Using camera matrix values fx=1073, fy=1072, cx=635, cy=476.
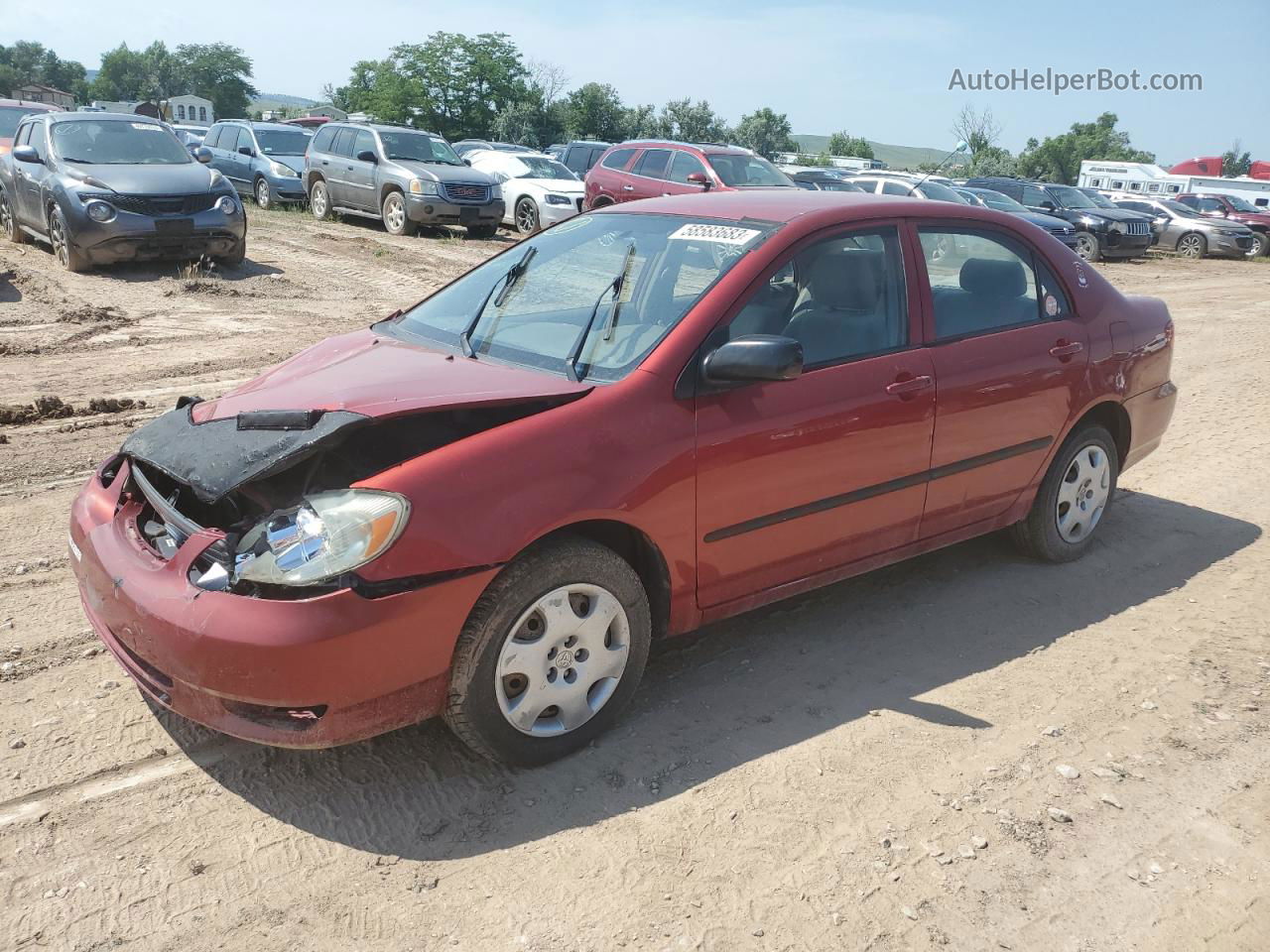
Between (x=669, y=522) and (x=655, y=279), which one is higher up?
(x=655, y=279)

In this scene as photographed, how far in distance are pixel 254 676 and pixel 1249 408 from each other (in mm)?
8628

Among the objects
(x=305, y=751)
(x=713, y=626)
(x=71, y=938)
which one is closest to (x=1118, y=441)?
(x=713, y=626)

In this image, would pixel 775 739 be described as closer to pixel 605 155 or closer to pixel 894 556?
pixel 894 556

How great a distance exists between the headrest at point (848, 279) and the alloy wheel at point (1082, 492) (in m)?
1.58

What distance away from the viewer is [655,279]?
4.04 m

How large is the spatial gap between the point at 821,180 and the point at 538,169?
6.28 metres

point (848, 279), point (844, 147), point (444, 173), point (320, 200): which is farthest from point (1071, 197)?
point (844, 147)

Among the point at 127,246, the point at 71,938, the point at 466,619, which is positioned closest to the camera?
the point at 71,938

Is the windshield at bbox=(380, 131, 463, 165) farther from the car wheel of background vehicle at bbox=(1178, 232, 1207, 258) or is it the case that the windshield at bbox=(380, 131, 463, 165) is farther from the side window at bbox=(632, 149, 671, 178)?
the car wheel of background vehicle at bbox=(1178, 232, 1207, 258)

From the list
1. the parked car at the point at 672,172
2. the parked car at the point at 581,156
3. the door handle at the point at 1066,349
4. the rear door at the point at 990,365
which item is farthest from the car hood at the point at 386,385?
the parked car at the point at 581,156

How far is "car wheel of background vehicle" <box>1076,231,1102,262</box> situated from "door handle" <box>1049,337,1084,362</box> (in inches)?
761

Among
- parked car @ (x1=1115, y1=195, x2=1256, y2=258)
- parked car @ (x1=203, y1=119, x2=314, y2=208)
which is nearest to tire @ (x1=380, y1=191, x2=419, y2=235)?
parked car @ (x1=203, y1=119, x2=314, y2=208)

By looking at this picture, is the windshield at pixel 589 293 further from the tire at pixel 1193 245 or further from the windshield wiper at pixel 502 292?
the tire at pixel 1193 245

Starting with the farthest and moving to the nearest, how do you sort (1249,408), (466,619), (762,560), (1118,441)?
(1249,408) < (1118,441) < (762,560) < (466,619)
